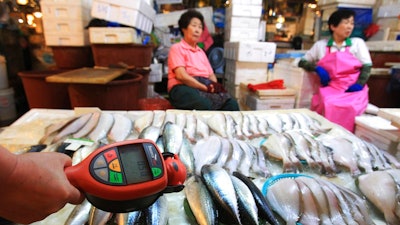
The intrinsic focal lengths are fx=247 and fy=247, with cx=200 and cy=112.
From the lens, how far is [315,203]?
117 cm

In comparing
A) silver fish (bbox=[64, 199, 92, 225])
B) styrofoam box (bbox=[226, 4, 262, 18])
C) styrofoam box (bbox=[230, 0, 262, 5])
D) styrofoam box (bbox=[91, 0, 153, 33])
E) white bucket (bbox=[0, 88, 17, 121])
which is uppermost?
styrofoam box (bbox=[230, 0, 262, 5])

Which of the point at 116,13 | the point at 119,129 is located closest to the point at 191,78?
the point at 119,129

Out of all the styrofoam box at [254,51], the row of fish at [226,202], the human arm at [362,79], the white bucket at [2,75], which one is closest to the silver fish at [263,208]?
the row of fish at [226,202]

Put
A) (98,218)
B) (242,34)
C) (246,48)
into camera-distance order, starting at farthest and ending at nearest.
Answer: (242,34) → (246,48) → (98,218)

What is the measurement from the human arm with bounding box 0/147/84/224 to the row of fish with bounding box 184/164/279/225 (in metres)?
0.58

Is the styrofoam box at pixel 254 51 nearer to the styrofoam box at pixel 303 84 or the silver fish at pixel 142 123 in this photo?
the styrofoam box at pixel 303 84

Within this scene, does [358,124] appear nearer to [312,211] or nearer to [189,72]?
[312,211]

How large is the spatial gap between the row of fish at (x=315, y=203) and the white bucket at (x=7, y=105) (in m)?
5.63

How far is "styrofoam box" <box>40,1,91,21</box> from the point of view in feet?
14.0

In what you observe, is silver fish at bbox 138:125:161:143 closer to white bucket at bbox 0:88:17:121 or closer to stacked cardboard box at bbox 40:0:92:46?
stacked cardboard box at bbox 40:0:92:46

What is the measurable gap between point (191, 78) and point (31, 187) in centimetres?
303

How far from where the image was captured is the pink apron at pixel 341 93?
11.6ft

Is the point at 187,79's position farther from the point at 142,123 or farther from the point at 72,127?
the point at 72,127

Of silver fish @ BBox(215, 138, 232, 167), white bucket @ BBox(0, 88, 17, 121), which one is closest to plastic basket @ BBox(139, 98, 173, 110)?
silver fish @ BBox(215, 138, 232, 167)
